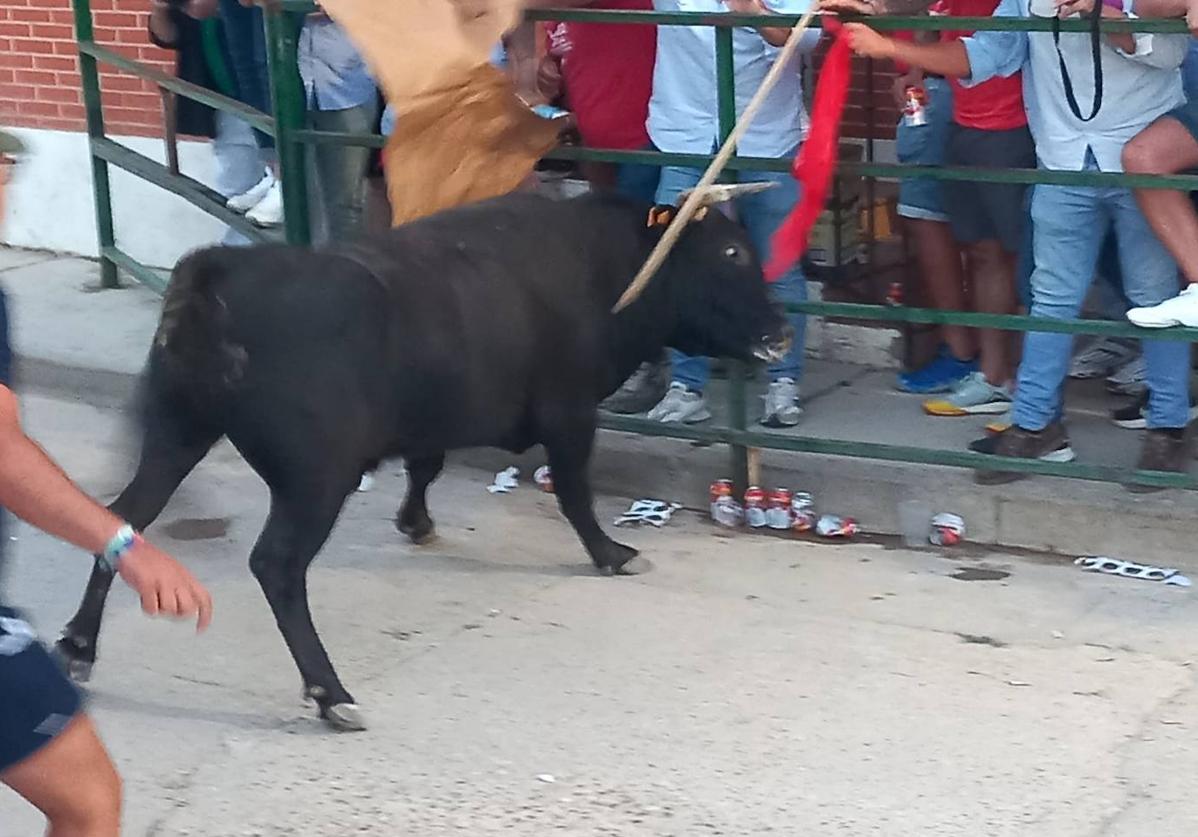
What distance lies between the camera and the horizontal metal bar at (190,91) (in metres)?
6.64

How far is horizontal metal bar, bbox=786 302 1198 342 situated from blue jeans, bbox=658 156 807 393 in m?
0.17

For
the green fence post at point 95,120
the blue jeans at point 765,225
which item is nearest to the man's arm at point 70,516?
the blue jeans at point 765,225

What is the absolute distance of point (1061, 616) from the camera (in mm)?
4922

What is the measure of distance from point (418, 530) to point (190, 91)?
92.2 inches

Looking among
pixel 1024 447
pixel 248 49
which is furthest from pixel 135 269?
pixel 1024 447

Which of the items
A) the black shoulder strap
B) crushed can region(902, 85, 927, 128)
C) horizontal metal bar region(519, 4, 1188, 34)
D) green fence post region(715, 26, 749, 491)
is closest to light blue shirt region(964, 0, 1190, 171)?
the black shoulder strap

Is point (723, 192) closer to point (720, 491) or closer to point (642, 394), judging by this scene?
point (720, 491)

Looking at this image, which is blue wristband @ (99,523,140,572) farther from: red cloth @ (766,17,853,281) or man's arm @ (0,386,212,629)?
red cloth @ (766,17,853,281)

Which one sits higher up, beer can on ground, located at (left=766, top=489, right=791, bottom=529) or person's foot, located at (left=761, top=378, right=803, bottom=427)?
person's foot, located at (left=761, top=378, right=803, bottom=427)

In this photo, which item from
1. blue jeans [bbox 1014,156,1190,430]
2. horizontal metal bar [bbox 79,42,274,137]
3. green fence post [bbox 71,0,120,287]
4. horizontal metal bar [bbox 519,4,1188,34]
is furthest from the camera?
green fence post [bbox 71,0,120,287]

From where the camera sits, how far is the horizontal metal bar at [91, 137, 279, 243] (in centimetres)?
688

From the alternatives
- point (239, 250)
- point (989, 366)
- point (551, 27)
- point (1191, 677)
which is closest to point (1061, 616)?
point (1191, 677)

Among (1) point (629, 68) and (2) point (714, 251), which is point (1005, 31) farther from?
(1) point (629, 68)

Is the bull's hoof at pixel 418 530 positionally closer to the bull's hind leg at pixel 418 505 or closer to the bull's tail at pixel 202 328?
the bull's hind leg at pixel 418 505
